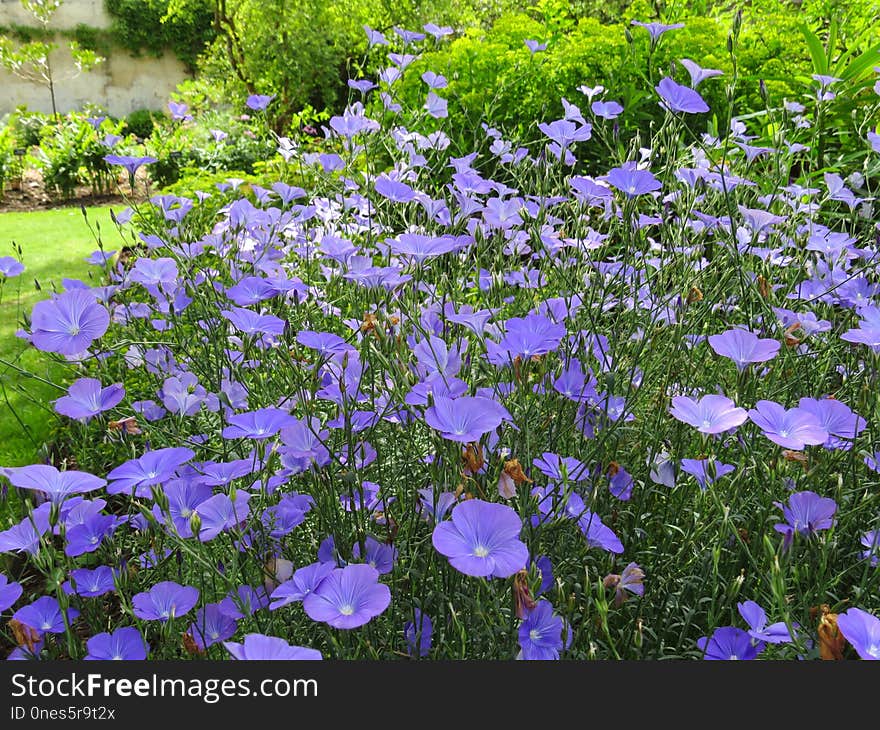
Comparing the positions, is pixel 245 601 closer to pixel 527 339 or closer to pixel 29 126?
pixel 527 339

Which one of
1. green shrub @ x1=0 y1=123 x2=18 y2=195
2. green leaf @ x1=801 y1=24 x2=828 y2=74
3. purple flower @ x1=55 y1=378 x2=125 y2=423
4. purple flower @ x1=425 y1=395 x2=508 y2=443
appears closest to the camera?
purple flower @ x1=425 y1=395 x2=508 y2=443

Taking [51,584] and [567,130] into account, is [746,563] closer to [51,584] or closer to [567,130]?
[567,130]

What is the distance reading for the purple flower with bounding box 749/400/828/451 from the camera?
3.47 ft

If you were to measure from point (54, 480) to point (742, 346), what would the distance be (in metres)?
1.11

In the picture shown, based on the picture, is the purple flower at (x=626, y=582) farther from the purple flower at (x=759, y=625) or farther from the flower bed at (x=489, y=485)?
the purple flower at (x=759, y=625)

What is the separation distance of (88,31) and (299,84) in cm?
980

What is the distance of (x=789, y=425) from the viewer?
111cm

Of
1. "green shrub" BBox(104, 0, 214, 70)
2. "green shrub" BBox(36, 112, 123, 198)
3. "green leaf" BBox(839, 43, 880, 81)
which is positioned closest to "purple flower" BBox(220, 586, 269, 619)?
"green leaf" BBox(839, 43, 880, 81)

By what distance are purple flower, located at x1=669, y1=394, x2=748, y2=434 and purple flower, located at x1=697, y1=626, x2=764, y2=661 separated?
0.31 m

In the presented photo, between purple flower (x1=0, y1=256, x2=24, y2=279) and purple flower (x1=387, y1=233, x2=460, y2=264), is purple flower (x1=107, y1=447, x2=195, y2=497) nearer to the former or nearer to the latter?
purple flower (x1=387, y1=233, x2=460, y2=264)

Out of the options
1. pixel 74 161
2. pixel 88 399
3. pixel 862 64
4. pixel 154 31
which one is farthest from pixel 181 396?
pixel 154 31

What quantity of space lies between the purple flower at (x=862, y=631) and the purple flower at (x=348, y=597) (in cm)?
54

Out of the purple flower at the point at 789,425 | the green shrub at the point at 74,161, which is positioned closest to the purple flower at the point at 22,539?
the purple flower at the point at 789,425

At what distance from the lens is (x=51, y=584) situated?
3.57 feet
